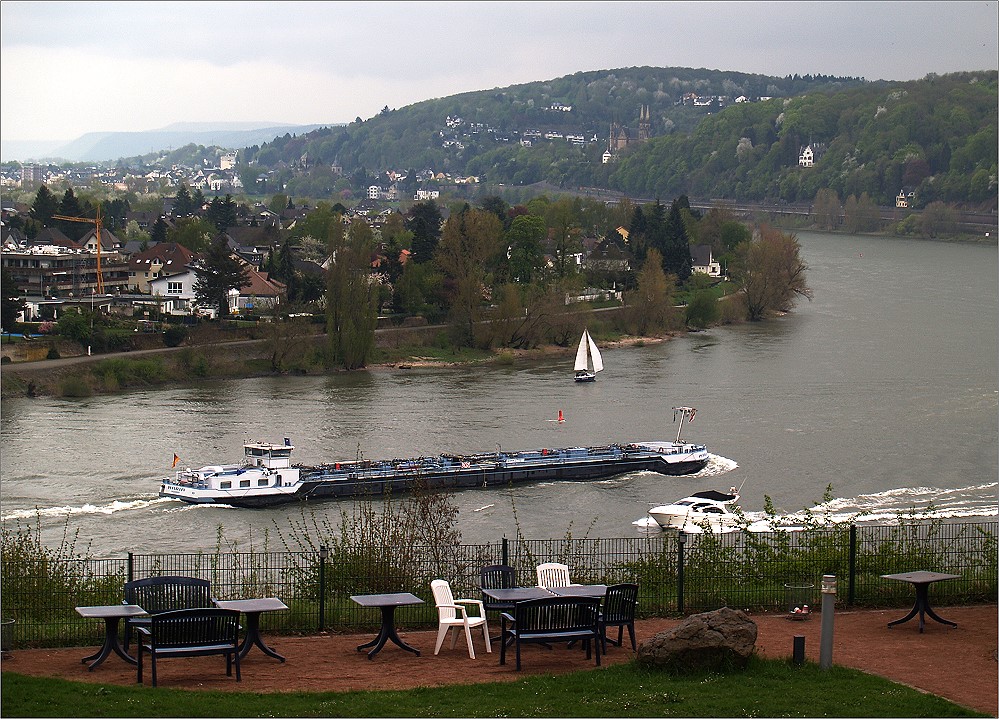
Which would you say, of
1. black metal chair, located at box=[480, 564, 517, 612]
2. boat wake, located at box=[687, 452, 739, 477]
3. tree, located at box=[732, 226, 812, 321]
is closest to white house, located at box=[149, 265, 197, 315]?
tree, located at box=[732, 226, 812, 321]

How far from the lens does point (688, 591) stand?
22.7 ft

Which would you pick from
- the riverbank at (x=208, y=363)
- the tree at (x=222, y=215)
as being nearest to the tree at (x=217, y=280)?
the riverbank at (x=208, y=363)

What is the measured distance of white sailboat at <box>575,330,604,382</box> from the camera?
2528cm

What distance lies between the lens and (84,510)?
14.9 m

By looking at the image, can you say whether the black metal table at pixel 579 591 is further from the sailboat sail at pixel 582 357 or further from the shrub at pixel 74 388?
the sailboat sail at pixel 582 357

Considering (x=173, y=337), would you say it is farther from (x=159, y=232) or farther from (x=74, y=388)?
(x=159, y=232)

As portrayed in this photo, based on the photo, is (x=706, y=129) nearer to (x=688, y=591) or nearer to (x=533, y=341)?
(x=533, y=341)

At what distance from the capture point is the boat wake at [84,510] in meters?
14.5

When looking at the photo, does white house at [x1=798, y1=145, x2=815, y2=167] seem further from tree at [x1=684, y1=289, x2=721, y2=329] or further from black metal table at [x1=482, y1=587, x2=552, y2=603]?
black metal table at [x1=482, y1=587, x2=552, y2=603]

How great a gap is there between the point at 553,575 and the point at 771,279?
98.0 ft

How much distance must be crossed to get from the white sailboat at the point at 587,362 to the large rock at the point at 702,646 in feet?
64.6

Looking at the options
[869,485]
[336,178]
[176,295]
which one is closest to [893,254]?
[176,295]

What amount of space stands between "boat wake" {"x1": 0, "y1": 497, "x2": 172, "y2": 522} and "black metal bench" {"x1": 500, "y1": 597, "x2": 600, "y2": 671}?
972 centimetres

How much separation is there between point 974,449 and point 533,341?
12724 mm
